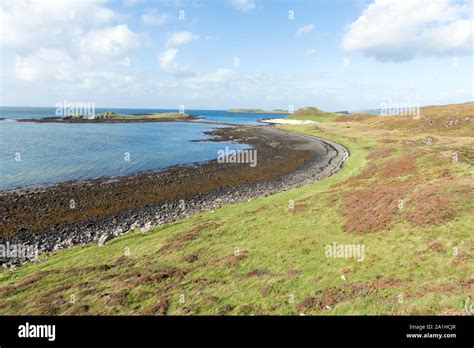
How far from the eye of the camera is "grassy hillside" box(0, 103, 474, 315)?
14.3 meters

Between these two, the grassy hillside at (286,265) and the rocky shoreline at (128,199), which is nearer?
the grassy hillside at (286,265)

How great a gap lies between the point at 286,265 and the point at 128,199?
29.1 metres

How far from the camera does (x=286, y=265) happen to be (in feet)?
60.8

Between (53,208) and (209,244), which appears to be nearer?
(209,244)

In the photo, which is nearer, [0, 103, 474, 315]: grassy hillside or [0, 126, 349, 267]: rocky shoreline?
[0, 103, 474, 315]: grassy hillside

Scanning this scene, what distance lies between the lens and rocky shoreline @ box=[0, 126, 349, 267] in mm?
29906

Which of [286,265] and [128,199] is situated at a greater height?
[128,199]

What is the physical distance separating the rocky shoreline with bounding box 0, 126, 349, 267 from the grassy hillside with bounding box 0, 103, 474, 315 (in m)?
4.89

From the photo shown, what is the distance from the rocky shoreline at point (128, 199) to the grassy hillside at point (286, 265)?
4.89 meters

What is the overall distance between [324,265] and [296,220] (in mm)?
8786

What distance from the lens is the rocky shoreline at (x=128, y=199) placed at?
2991cm

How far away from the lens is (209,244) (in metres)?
23.0
